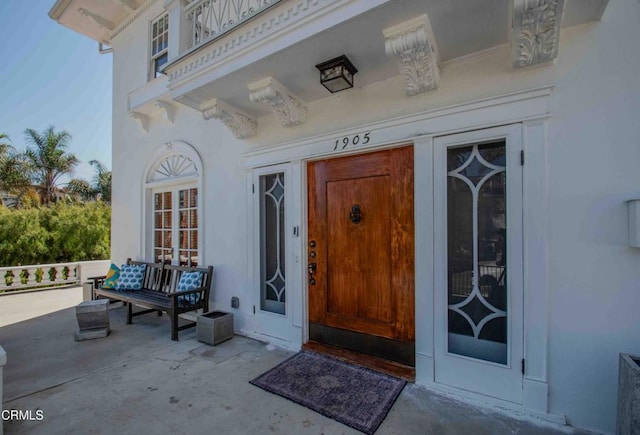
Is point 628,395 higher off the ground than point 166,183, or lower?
lower

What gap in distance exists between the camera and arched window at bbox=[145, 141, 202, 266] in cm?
460

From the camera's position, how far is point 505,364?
2191 mm

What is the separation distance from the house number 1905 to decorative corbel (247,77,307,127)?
577mm

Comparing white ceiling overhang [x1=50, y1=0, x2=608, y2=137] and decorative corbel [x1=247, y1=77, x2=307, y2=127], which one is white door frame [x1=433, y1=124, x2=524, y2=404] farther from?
decorative corbel [x1=247, y1=77, x2=307, y2=127]

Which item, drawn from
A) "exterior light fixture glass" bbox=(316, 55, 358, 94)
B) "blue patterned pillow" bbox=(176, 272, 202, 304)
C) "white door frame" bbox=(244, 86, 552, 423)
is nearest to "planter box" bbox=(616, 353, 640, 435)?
"white door frame" bbox=(244, 86, 552, 423)

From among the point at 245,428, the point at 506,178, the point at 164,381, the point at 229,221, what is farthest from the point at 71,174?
the point at 506,178

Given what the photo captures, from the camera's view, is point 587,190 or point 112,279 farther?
point 112,279

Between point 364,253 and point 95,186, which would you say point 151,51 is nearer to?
point 364,253

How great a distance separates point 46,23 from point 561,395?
9828mm

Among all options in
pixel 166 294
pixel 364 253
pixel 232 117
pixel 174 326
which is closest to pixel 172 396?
pixel 174 326

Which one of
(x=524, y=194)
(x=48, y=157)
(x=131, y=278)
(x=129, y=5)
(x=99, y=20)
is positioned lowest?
(x=131, y=278)

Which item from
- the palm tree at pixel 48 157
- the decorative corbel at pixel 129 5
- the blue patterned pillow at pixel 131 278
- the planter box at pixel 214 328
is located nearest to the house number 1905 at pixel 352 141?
the planter box at pixel 214 328

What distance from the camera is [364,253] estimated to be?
2.88m

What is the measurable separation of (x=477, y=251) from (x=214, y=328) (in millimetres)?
3052
